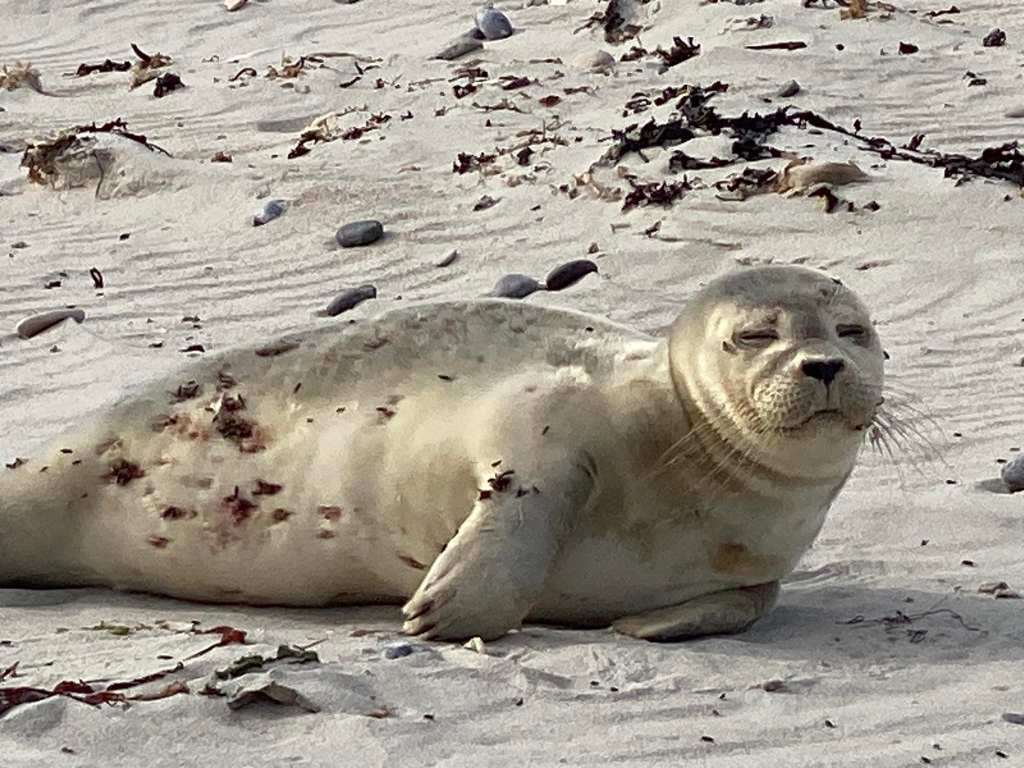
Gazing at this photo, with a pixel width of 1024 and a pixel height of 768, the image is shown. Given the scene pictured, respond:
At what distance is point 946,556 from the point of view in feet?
17.7

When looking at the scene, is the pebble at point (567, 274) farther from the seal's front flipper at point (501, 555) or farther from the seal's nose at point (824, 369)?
the seal's nose at point (824, 369)

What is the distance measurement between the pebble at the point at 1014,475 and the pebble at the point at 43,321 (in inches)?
135

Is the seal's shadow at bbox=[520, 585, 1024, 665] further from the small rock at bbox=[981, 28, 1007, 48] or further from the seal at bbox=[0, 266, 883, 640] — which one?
the small rock at bbox=[981, 28, 1007, 48]

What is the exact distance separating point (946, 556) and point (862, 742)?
1.62m

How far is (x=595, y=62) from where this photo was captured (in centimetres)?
1082

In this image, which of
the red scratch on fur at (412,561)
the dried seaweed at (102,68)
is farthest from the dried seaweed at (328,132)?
the red scratch on fur at (412,561)

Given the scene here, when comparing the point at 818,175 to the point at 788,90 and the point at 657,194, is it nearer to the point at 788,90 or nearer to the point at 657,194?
the point at 657,194

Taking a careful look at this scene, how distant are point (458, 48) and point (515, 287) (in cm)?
418

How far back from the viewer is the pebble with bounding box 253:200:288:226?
30.0 ft

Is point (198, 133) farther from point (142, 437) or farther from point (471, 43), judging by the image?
point (142, 437)

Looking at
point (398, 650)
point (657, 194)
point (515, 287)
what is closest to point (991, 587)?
point (398, 650)

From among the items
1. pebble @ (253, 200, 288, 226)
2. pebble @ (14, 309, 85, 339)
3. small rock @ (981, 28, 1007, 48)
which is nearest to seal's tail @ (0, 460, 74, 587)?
pebble @ (14, 309, 85, 339)

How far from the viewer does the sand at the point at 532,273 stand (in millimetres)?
3881

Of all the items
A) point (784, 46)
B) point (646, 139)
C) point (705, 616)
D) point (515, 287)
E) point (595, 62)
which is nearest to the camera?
point (705, 616)
